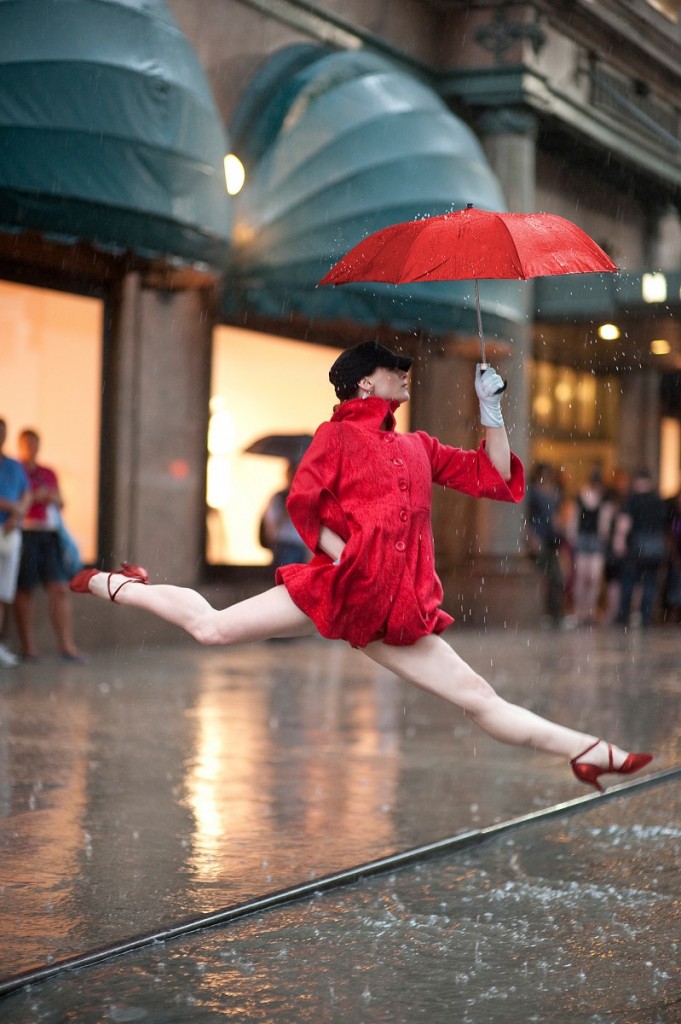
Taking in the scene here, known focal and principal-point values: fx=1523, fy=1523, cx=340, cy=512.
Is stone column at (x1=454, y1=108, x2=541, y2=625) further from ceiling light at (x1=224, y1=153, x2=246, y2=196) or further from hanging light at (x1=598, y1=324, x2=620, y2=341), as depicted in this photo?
ceiling light at (x1=224, y1=153, x2=246, y2=196)

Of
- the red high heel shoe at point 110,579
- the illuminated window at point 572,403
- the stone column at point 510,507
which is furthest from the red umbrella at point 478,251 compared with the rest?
the illuminated window at point 572,403

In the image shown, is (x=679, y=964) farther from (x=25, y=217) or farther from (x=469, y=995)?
(x=25, y=217)

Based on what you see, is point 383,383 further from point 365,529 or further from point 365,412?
point 365,529

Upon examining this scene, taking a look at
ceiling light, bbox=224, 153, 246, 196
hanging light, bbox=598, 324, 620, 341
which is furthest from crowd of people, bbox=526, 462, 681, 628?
ceiling light, bbox=224, 153, 246, 196

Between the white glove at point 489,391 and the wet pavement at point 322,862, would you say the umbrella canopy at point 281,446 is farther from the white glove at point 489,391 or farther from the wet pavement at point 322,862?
the white glove at point 489,391

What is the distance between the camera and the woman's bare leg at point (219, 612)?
15.9 feet

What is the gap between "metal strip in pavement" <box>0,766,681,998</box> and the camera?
4.33m

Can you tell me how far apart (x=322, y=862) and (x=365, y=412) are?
1.87m

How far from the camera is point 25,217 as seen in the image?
11.6 metres

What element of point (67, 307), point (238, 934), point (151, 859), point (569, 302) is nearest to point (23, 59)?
point (67, 307)

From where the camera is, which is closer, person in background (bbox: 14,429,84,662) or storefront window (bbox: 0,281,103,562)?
person in background (bbox: 14,429,84,662)

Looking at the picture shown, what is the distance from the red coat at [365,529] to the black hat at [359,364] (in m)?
0.07

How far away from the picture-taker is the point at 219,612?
16.4 ft

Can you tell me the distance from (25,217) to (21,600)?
3.06 m
